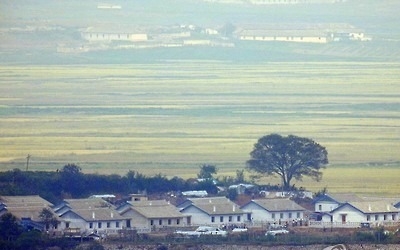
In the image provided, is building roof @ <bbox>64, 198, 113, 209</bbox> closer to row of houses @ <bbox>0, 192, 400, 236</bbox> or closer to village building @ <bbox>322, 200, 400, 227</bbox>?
row of houses @ <bbox>0, 192, 400, 236</bbox>

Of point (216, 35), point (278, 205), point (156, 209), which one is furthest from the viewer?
point (216, 35)

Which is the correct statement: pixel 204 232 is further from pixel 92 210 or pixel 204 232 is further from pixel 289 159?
pixel 289 159

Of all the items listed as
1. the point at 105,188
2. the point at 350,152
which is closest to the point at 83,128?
the point at 350,152

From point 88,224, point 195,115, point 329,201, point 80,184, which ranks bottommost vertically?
point 88,224

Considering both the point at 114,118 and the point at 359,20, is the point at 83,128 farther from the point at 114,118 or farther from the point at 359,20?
the point at 359,20

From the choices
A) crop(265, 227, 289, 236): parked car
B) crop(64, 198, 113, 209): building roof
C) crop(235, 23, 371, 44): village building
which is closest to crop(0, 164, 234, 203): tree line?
crop(64, 198, 113, 209): building roof

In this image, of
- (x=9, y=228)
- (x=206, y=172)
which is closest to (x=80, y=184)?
(x=206, y=172)

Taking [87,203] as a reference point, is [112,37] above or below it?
above

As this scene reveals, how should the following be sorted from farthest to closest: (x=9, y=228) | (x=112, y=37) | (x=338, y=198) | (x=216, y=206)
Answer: (x=112, y=37) → (x=338, y=198) → (x=216, y=206) → (x=9, y=228)

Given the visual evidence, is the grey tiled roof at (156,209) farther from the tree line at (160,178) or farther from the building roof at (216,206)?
the tree line at (160,178)
